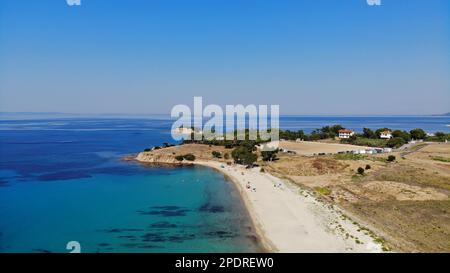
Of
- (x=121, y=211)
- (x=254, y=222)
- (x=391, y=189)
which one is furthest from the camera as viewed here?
(x=391, y=189)

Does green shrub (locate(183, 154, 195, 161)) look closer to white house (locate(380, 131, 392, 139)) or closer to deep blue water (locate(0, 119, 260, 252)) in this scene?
deep blue water (locate(0, 119, 260, 252))

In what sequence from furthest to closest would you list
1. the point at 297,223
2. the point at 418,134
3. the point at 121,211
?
the point at 418,134 → the point at 121,211 → the point at 297,223

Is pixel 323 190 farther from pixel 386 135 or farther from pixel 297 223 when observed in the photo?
pixel 386 135

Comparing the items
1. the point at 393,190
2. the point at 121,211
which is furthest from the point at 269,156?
the point at 121,211

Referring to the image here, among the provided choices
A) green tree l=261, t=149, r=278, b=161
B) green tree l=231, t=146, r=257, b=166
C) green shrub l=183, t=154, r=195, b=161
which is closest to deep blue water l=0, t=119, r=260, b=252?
green tree l=231, t=146, r=257, b=166

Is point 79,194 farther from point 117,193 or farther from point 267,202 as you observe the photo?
point 267,202

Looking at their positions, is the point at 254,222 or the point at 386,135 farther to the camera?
the point at 386,135

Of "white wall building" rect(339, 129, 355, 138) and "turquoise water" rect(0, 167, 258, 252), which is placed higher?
"white wall building" rect(339, 129, 355, 138)

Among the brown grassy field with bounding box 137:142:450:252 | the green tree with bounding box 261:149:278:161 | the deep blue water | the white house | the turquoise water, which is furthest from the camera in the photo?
the white house

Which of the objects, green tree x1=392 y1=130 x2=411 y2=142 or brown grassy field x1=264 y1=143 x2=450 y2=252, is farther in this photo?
green tree x1=392 y1=130 x2=411 y2=142

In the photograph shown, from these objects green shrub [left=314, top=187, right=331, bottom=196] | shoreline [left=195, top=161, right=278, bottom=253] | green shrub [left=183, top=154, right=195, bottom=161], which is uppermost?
green shrub [left=183, top=154, right=195, bottom=161]
